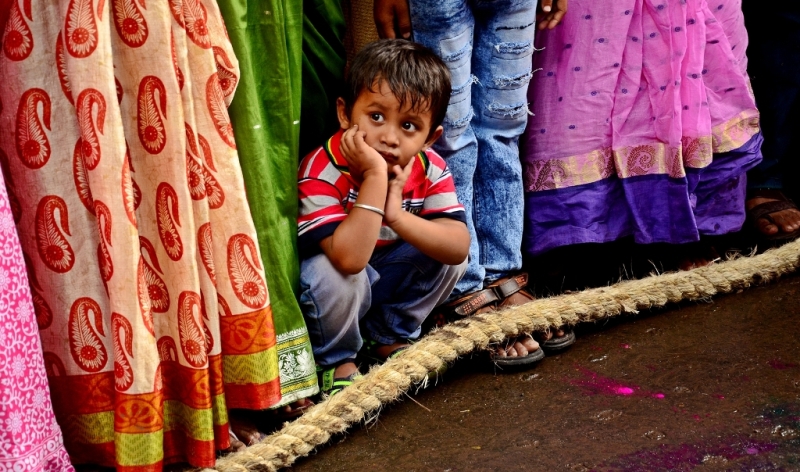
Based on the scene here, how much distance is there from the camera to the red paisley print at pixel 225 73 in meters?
1.74

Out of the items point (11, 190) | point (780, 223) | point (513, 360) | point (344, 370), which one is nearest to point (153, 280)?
point (11, 190)

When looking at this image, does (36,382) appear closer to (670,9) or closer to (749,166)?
(670,9)

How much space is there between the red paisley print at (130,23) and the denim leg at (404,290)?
0.95 meters

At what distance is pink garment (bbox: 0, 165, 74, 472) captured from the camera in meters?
1.43

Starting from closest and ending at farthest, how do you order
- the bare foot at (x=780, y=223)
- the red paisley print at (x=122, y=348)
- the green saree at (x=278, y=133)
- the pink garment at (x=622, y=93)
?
1. the red paisley print at (x=122, y=348)
2. the green saree at (x=278, y=133)
3. the pink garment at (x=622, y=93)
4. the bare foot at (x=780, y=223)

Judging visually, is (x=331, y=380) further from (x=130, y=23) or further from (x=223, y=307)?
(x=130, y=23)

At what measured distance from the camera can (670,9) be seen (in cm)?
267

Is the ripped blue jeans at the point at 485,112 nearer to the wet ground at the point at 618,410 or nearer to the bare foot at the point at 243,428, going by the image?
the wet ground at the point at 618,410

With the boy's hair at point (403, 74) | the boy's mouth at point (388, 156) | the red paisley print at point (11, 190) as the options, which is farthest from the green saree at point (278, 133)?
the red paisley print at point (11, 190)

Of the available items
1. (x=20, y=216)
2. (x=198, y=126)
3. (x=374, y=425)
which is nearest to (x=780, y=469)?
(x=374, y=425)

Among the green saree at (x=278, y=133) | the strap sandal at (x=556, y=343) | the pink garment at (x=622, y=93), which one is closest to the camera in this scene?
the green saree at (x=278, y=133)

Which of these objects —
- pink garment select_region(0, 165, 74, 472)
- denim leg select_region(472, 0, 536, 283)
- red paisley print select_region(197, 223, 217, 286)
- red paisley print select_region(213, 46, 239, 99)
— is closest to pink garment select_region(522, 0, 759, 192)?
denim leg select_region(472, 0, 536, 283)

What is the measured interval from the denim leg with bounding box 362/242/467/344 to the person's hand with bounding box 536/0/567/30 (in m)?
0.83

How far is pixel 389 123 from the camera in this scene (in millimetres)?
2125
